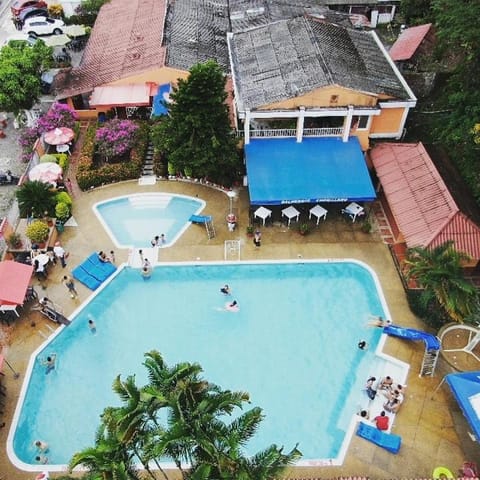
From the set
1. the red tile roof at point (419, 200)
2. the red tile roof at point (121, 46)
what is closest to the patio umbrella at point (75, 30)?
the red tile roof at point (121, 46)

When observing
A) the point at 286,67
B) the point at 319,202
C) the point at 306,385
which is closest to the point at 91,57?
the point at 286,67

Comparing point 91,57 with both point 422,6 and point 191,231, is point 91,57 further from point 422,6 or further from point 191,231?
point 422,6

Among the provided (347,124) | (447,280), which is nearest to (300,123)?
(347,124)

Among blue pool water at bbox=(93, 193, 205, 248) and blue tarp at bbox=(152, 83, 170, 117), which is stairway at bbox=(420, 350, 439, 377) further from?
blue tarp at bbox=(152, 83, 170, 117)

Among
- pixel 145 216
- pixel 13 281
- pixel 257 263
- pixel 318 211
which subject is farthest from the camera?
pixel 145 216

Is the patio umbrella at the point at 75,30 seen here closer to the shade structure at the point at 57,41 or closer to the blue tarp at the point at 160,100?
the shade structure at the point at 57,41

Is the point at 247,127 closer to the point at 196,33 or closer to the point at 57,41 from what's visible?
the point at 196,33

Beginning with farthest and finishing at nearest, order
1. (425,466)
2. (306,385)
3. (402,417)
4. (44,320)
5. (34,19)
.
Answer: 1. (34,19)
2. (44,320)
3. (306,385)
4. (402,417)
5. (425,466)
